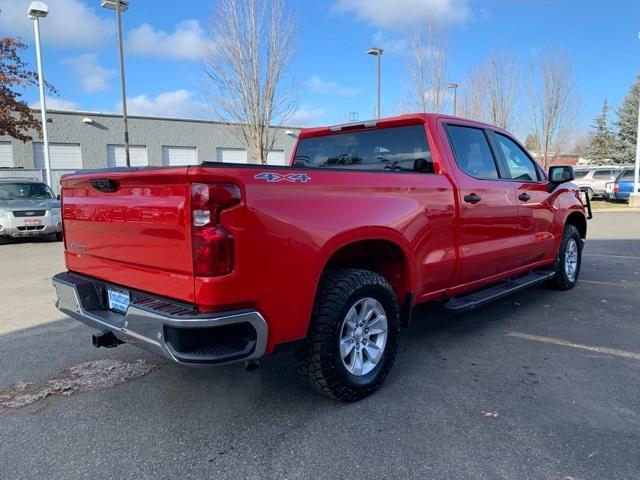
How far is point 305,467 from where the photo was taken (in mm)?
2512

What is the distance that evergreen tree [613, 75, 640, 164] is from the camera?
145ft

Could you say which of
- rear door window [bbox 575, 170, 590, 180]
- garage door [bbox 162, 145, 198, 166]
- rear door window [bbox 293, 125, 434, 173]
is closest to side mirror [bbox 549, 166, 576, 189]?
rear door window [bbox 293, 125, 434, 173]

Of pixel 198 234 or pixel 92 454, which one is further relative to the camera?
pixel 92 454

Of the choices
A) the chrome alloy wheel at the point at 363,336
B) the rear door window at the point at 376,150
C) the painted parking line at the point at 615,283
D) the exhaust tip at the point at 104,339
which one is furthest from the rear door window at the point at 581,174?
the exhaust tip at the point at 104,339

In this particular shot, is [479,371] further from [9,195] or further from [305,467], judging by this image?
[9,195]

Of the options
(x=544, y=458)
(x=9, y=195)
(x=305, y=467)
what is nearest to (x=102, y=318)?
(x=305, y=467)

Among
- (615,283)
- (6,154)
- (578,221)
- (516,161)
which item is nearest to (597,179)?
(615,283)

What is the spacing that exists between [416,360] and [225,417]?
1.62 m

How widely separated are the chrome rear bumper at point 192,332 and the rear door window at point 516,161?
134 inches

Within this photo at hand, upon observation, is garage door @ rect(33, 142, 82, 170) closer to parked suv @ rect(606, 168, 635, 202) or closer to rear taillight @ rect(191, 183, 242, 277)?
rear taillight @ rect(191, 183, 242, 277)

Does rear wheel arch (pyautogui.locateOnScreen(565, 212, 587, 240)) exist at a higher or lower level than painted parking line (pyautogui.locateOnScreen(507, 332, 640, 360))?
higher

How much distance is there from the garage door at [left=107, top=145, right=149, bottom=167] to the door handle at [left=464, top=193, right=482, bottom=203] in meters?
26.1

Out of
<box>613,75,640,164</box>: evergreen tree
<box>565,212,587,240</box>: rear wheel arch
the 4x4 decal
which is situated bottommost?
<box>565,212,587,240</box>: rear wheel arch

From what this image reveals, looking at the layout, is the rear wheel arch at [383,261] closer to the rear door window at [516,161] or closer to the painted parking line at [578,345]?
the painted parking line at [578,345]
